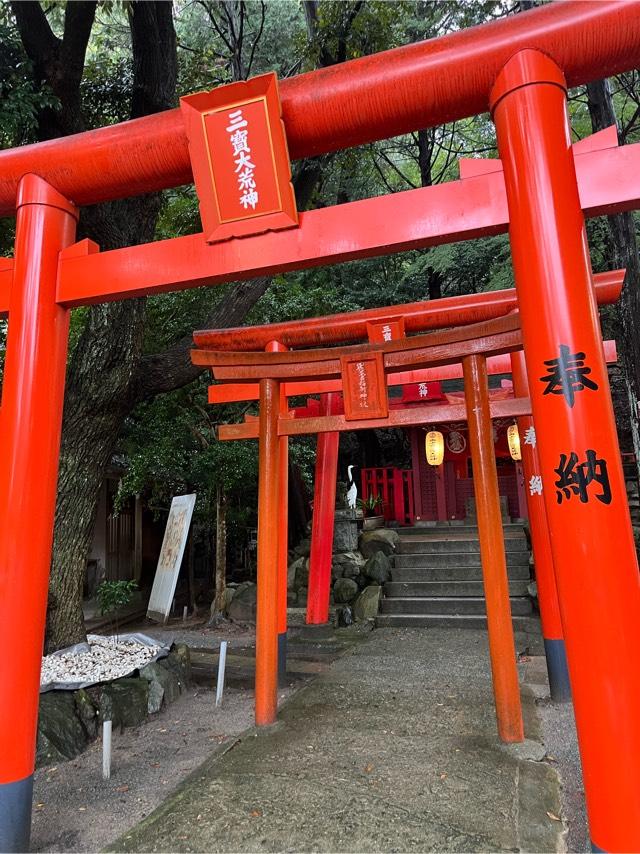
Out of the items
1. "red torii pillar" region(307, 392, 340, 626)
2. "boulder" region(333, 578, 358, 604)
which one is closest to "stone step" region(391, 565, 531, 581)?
"boulder" region(333, 578, 358, 604)

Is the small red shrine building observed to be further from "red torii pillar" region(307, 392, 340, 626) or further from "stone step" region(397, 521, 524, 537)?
"red torii pillar" region(307, 392, 340, 626)

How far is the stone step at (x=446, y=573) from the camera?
31.5ft

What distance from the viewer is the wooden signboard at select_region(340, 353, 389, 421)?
4.79 meters

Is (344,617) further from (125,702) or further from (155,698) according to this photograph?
(125,702)

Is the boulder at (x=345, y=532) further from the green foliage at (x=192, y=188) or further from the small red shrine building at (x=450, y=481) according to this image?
the small red shrine building at (x=450, y=481)

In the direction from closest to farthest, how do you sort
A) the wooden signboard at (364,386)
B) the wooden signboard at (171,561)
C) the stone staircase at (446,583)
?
the wooden signboard at (364,386), the wooden signboard at (171,561), the stone staircase at (446,583)

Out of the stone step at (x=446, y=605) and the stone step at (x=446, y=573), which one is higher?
the stone step at (x=446, y=573)

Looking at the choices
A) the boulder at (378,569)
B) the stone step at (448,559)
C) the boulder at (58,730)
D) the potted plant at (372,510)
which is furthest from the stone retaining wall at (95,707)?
the potted plant at (372,510)

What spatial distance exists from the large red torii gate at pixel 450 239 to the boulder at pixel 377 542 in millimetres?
8234

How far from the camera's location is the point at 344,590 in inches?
387

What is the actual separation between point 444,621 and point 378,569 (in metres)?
1.69

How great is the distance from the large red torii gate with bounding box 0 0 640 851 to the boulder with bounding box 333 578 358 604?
7.18m

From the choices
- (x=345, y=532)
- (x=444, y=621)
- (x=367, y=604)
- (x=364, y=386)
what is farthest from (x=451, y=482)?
(x=364, y=386)

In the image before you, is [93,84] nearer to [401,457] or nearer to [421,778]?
[421,778]
